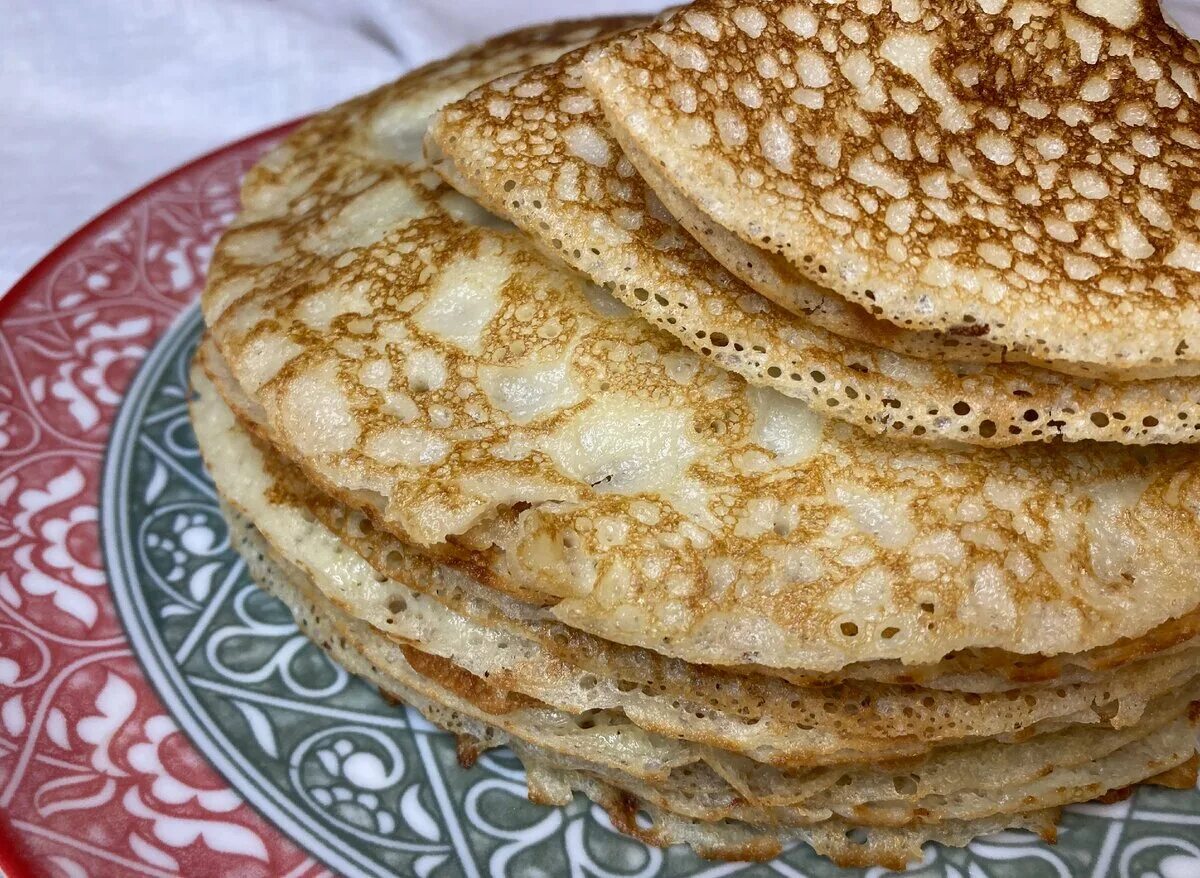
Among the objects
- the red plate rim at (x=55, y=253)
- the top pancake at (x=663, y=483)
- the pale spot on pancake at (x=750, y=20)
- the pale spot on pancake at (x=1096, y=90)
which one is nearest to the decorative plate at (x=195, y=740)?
the red plate rim at (x=55, y=253)

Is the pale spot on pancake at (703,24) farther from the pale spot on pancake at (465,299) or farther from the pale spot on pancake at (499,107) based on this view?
the pale spot on pancake at (465,299)

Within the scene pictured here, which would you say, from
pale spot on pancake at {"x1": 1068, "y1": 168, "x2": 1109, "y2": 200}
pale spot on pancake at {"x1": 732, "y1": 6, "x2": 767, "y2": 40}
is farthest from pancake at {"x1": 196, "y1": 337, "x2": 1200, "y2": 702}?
pale spot on pancake at {"x1": 732, "y1": 6, "x2": 767, "y2": 40}

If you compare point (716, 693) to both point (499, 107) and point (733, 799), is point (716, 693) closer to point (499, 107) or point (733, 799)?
point (733, 799)

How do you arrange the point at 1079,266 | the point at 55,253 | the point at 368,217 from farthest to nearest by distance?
the point at 55,253, the point at 368,217, the point at 1079,266

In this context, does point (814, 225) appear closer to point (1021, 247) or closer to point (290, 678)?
point (1021, 247)

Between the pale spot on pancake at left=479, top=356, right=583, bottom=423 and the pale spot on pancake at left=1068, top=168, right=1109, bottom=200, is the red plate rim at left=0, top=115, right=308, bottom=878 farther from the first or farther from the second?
the pale spot on pancake at left=1068, top=168, right=1109, bottom=200

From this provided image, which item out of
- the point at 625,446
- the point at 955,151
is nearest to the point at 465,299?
the point at 625,446
